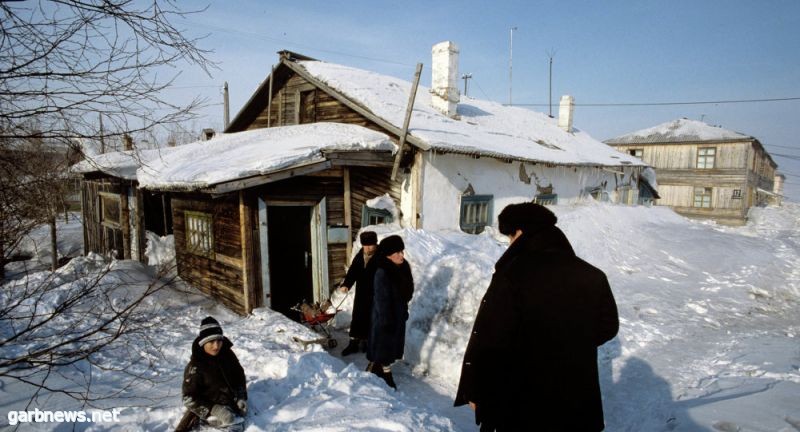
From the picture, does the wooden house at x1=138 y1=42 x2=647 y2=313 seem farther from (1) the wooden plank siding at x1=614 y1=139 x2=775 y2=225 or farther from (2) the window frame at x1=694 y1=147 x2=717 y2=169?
(2) the window frame at x1=694 y1=147 x2=717 y2=169

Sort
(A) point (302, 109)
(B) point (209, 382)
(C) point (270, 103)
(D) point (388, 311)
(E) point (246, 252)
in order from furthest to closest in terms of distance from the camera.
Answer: (C) point (270, 103) → (A) point (302, 109) → (E) point (246, 252) → (D) point (388, 311) → (B) point (209, 382)

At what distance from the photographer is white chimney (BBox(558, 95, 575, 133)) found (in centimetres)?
1931

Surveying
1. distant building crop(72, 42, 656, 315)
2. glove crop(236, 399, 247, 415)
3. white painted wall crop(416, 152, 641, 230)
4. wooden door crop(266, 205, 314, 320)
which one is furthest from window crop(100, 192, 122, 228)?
glove crop(236, 399, 247, 415)

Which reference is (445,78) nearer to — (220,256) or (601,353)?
(220,256)

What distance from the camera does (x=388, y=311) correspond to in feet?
15.4

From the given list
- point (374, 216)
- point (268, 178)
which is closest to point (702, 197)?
point (374, 216)

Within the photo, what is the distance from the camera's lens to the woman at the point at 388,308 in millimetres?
4656

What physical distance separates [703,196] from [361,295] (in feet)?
103

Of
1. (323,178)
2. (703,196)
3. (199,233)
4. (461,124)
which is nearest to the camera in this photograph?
(323,178)

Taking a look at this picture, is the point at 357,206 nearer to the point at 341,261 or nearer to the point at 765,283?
the point at 341,261

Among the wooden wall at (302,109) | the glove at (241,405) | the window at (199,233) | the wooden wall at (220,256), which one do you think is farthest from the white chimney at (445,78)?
the glove at (241,405)

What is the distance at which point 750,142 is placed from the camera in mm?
25516

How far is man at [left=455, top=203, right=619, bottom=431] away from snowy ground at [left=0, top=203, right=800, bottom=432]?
1104 millimetres

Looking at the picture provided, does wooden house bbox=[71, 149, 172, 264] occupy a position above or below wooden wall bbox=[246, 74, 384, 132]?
below
